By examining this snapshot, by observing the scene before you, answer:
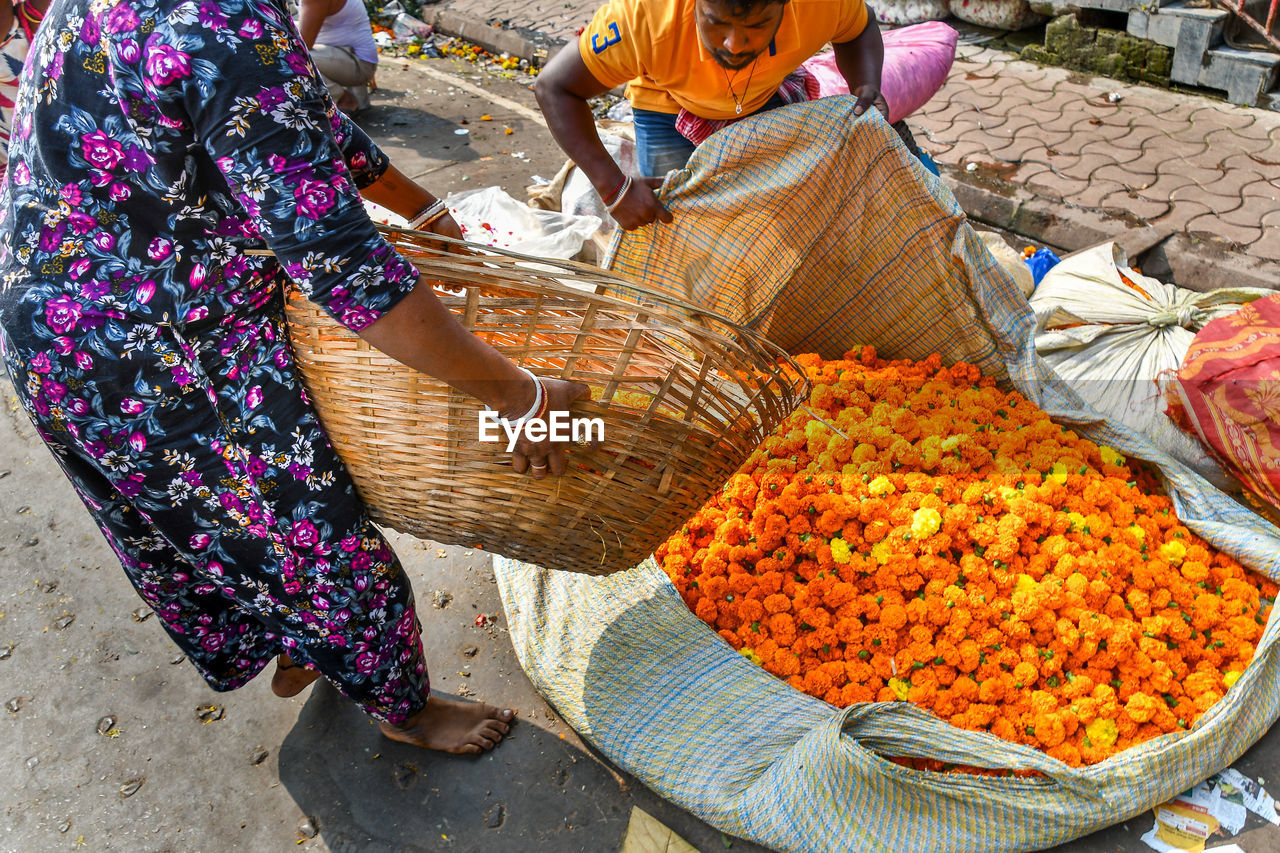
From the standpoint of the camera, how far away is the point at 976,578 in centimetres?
214

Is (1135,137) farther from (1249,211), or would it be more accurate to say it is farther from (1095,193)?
(1249,211)

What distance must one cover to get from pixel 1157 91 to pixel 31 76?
533cm

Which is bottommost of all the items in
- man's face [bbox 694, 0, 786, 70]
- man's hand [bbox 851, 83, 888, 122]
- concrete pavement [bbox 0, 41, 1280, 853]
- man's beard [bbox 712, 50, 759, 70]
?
concrete pavement [bbox 0, 41, 1280, 853]

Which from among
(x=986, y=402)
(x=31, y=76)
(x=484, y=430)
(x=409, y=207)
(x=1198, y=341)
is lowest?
(x=986, y=402)

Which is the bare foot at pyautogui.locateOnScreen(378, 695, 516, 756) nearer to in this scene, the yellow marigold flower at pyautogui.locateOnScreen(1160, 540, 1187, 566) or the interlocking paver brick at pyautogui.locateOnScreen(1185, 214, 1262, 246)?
the yellow marigold flower at pyautogui.locateOnScreen(1160, 540, 1187, 566)

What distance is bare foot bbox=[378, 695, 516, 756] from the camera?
6.92ft

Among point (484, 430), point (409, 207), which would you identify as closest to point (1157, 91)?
point (409, 207)

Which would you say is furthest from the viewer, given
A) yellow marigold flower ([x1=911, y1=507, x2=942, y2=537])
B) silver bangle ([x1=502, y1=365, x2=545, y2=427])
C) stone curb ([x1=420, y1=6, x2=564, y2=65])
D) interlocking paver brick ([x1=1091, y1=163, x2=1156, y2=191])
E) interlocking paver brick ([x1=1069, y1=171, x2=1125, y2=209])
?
stone curb ([x1=420, y1=6, x2=564, y2=65])

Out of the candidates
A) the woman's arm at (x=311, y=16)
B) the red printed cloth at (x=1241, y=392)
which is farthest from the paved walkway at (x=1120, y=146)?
the woman's arm at (x=311, y=16)

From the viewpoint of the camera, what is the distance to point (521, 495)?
1.51m

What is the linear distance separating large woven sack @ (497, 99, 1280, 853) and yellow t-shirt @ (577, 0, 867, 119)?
0.46 feet

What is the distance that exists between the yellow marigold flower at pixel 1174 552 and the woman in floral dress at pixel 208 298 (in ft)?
5.54

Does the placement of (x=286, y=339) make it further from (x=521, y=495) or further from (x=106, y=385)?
(x=521, y=495)

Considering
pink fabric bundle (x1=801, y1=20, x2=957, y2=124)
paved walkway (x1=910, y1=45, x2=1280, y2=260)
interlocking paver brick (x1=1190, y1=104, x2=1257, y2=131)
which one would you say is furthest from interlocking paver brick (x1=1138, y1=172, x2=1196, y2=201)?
pink fabric bundle (x1=801, y1=20, x2=957, y2=124)
